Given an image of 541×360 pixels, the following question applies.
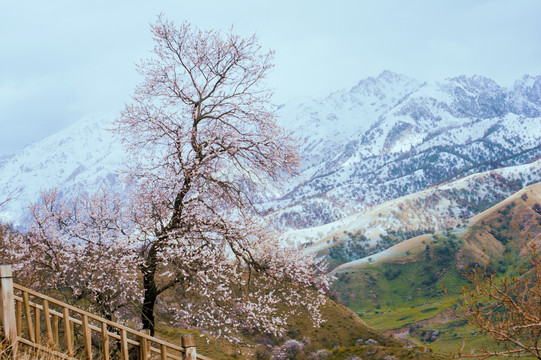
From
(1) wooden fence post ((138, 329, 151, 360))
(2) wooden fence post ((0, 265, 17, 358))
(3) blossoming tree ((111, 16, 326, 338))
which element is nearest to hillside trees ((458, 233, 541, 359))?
(3) blossoming tree ((111, 16, 326, 338))

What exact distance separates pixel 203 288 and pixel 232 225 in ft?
7.54

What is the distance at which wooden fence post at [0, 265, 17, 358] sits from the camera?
8.98m

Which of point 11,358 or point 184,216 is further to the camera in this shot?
point 184,216

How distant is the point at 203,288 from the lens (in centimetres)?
1544

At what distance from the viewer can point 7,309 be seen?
9.00 metres

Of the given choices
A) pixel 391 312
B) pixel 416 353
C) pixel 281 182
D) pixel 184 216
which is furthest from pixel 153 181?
pixel 391 312

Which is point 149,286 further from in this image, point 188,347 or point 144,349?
point 188,347

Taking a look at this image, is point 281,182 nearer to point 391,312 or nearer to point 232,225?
point 232,225

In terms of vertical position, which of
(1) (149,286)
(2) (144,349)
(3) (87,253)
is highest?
(3) (87,253)

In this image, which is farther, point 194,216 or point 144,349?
point 194,216

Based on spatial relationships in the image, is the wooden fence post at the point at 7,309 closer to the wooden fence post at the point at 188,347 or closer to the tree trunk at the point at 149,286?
the wooden fence post at the point at 188,347

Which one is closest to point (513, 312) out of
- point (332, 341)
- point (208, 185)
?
point (208, 185)

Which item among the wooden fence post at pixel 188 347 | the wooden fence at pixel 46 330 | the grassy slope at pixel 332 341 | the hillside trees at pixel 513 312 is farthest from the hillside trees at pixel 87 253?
the grassy slope at pixel 332 341

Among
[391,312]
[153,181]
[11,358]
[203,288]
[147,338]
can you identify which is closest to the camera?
[11,358]
